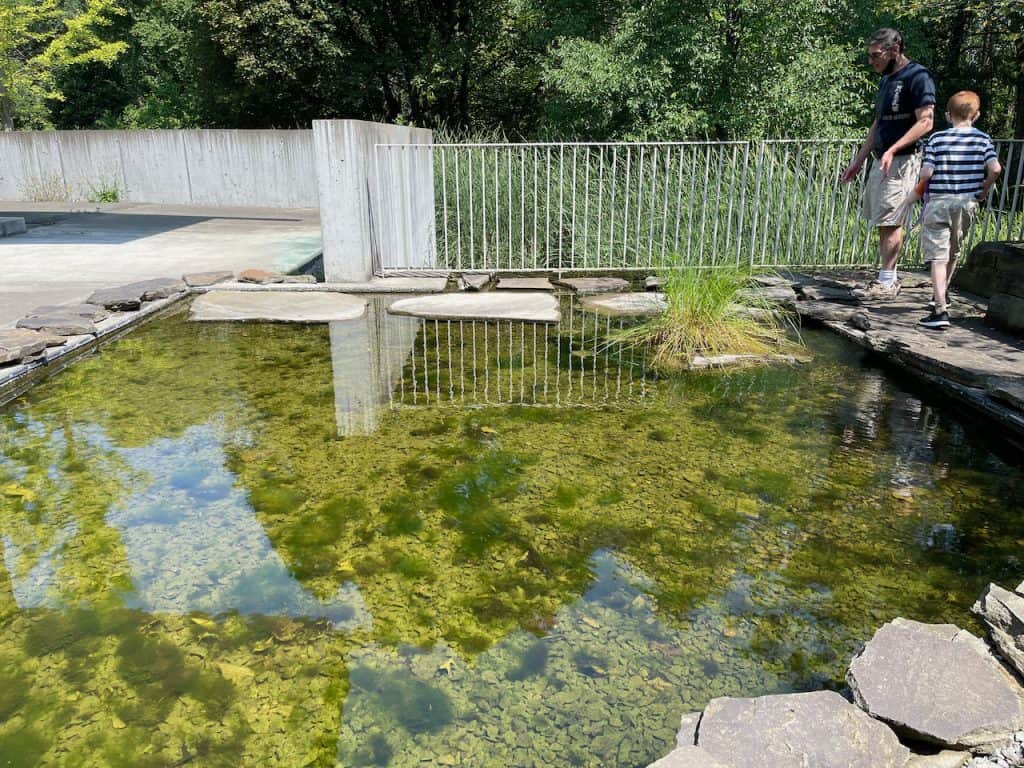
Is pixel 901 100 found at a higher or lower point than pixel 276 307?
higher

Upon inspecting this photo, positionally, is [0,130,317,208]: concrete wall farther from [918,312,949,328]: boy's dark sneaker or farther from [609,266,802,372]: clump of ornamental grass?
[918,312,949,328]: boy's dark sneaker

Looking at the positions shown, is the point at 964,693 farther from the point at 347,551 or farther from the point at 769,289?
the point at 769,289

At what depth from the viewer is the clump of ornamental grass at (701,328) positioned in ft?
16.6

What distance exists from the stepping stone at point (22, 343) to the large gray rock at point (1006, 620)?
4.72 metres

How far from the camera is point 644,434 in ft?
12.4

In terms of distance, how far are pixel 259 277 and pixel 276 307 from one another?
1045 mm

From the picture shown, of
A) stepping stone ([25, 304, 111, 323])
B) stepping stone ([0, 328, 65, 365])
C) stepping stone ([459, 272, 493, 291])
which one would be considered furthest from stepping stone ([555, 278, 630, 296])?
stepping stone ([0, 328, 65, 365])

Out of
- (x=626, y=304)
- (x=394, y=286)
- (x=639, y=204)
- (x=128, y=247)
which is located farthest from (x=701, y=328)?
(x=128, y=247)

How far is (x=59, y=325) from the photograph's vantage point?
5.20 m

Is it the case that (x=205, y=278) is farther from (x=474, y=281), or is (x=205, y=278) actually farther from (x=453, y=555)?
(x=453, y=555)

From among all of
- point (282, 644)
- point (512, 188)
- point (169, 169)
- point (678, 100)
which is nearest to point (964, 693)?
point (282, 644)

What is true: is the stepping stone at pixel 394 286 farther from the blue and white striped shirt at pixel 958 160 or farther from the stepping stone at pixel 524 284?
the blue and white striped shirt at pixel 958 160

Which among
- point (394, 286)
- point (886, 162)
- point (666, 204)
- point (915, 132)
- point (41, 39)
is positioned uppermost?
point (41, 39)

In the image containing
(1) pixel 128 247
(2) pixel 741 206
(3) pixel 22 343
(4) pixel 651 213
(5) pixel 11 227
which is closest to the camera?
(3) pixel 22 343
